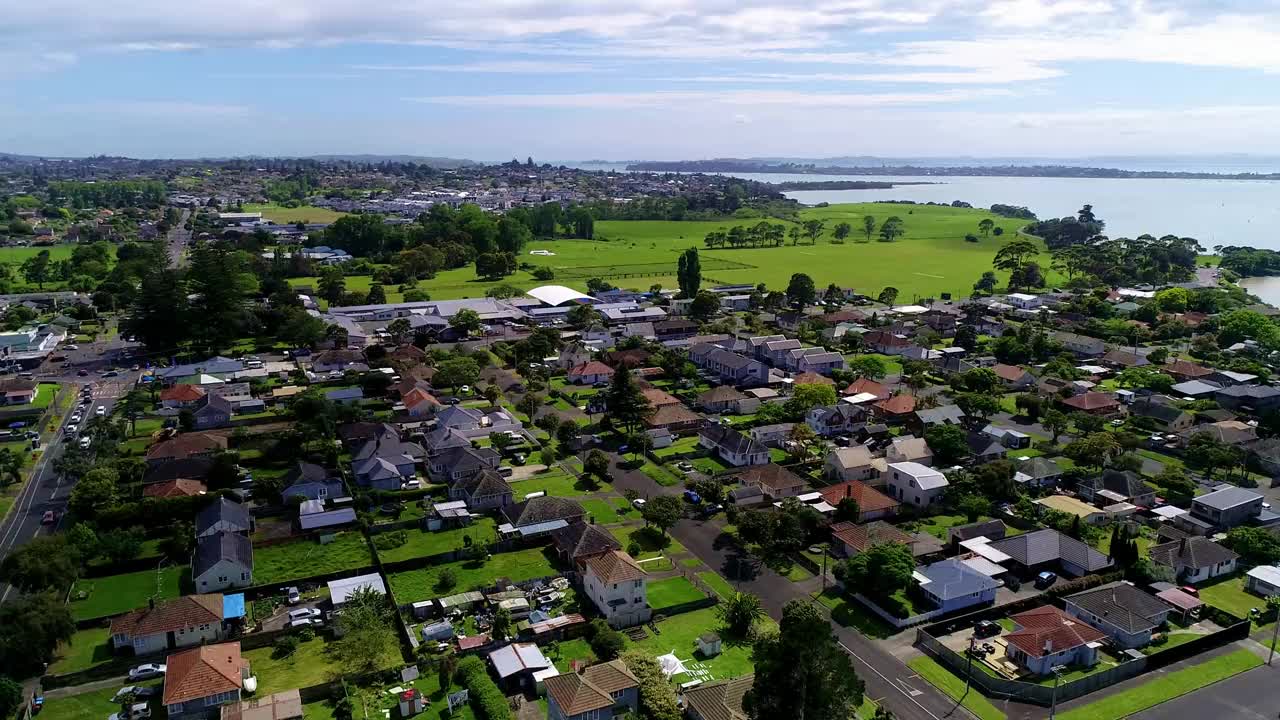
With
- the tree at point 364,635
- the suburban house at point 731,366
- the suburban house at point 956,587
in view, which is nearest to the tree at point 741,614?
the suburban house at point 956,587

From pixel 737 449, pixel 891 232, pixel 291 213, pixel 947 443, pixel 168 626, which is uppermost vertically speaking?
pixel 291 213

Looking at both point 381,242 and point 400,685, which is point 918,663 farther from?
point 381,242

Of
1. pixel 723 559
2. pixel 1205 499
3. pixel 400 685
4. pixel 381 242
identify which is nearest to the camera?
pixel 400 685

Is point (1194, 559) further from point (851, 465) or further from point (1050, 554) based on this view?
point (851, 465)

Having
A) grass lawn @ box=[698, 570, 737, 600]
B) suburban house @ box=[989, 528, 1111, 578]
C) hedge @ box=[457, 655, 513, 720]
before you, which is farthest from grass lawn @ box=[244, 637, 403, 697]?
suburban house @ box=[989, 528, 1111, 578]

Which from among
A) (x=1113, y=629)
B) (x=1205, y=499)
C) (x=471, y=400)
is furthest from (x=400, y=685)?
(x=1205, y=499)

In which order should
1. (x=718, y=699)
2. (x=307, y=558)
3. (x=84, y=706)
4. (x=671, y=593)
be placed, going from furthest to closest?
1. (x=307, y=558)
2. (x=671, y=593)
3. (x=84, y=706)
4. (x=718, y=699)

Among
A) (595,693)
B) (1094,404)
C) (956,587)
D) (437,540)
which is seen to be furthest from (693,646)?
(1094,404)
